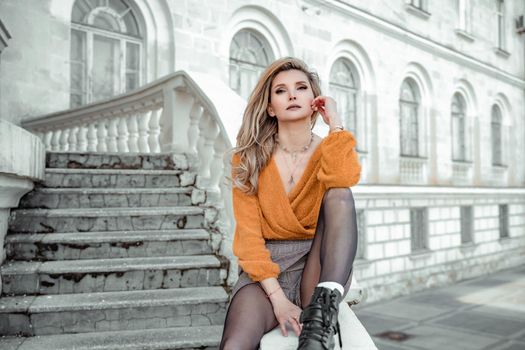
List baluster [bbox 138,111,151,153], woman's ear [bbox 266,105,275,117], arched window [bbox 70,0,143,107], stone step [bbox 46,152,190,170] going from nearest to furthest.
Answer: woman's ear [bbox 266,105,275,117]
stone step [bbox 46,152,190,170]
baluster [bbox 138,111,151,153]
arched window [bbox 70,0,143,107]

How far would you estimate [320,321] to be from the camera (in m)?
1.67

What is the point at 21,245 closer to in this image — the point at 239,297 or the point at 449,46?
the point at 239,297

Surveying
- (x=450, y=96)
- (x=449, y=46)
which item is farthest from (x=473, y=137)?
(x=449, y=46)

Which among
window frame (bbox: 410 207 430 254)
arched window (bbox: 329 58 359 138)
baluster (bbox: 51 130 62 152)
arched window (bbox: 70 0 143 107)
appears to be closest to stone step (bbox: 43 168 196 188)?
baluster (bbox: 51 130 62 152)

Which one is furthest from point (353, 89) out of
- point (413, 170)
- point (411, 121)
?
point (413, 170)

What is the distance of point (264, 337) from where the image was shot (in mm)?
1860

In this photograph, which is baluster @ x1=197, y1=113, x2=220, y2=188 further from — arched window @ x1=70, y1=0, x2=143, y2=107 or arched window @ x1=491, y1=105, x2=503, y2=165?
arched window @ x1=491, y1=105, x2=503, y2=165

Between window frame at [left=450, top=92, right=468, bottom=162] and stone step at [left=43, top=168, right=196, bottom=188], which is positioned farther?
window frame at [left=450, top=92, right=468, bottom=162]

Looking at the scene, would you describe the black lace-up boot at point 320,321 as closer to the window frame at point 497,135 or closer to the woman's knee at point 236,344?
the woman's knee at point 236,344

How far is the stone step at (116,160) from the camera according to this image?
397cm

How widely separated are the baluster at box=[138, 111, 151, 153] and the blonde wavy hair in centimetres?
272

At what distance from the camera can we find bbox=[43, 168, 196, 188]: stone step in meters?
3.66

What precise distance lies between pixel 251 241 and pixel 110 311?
43.4 inches

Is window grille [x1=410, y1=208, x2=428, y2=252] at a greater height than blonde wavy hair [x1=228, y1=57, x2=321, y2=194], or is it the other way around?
blonde wavy hair [x1=228, y1=57, x2=321, y2=194]
